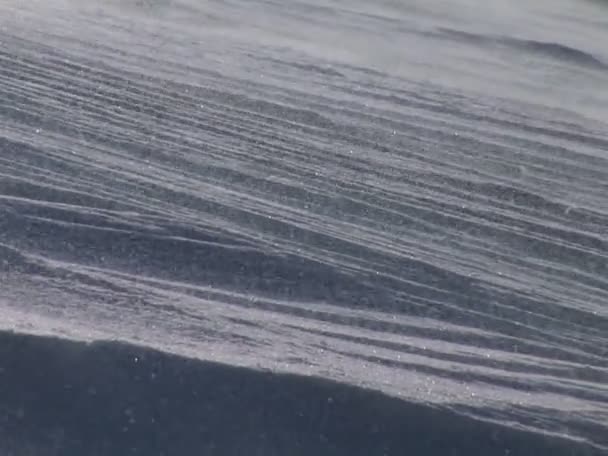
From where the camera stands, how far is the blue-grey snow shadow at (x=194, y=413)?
421cm

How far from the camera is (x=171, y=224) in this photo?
6027 millimetres

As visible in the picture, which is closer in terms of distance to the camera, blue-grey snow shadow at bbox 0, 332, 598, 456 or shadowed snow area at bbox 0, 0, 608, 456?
blue-grey snow shadow at bbox 0, 332, 598, 456

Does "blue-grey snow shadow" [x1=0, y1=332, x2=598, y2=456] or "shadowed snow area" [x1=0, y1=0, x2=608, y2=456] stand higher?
"shadowed snow area" [x1=0, y1=0, x2=608, y2=456]

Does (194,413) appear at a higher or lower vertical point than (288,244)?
lower

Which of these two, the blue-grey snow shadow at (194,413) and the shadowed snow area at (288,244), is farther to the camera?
the shadowed snow area at (288,244)

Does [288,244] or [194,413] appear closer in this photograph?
[194,413]

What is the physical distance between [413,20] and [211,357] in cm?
792

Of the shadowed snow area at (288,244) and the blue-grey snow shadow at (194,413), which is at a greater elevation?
the shadowed snow area at (288,244)

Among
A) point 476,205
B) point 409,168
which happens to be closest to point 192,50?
point 409,168

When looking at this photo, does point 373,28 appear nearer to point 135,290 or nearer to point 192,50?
point 192,50

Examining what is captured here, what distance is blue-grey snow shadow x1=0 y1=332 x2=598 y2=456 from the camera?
421 centimetres

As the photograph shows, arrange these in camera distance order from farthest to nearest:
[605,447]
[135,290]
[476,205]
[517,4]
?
1. [517,4]
2. [476,205]
3. [135,290]
4. [605,447]

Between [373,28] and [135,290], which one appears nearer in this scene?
[135,290]

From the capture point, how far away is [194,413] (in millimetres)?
4312
